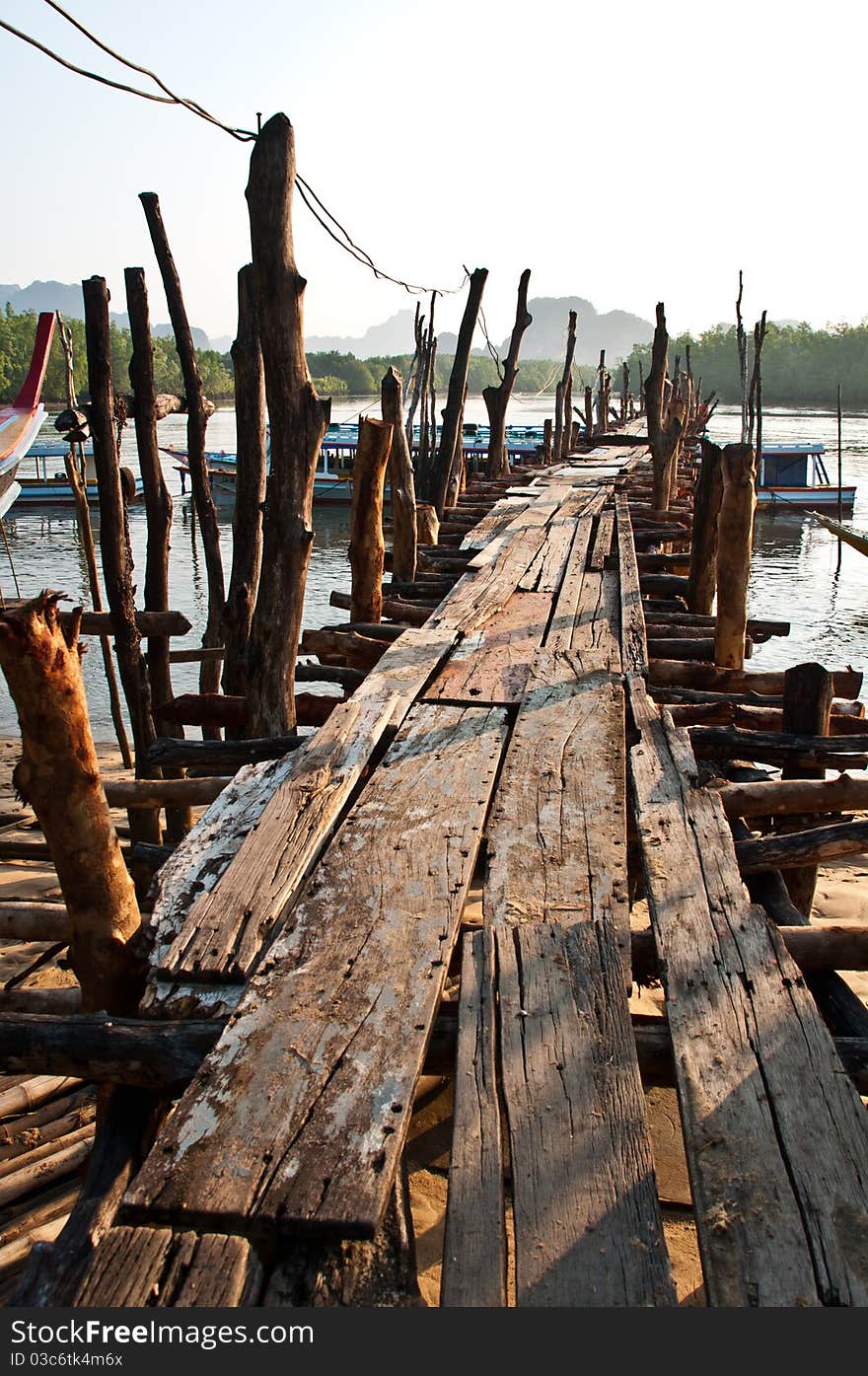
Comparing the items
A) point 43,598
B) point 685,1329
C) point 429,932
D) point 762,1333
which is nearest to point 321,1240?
point 685,1329

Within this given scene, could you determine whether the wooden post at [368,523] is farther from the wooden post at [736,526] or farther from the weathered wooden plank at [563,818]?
the weathered wooden plank at [563,818]

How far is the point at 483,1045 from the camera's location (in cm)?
209

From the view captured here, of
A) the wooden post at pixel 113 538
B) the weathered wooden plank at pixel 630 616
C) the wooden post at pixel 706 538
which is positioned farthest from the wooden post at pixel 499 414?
the wooden post at pixel 113 538

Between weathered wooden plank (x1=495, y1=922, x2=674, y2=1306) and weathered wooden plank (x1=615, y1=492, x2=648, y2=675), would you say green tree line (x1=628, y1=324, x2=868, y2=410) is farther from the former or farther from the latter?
weathered wooden plank (x1=495, y1=922, x2=674, y2=1306)

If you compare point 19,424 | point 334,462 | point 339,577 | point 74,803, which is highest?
point 19,424

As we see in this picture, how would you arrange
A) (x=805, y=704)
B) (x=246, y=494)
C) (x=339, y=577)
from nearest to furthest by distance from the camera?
(x=805, y=704) → (x=246, y=494) → (x=339, y=577)

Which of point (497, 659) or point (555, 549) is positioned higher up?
point (555, 549)

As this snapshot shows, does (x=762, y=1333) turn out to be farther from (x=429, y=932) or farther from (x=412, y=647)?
(x=412, y=647)

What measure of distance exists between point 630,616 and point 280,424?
2.03 metres

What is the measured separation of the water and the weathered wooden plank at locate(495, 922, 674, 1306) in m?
11.7

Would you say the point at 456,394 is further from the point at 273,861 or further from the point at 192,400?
the point at 273,861

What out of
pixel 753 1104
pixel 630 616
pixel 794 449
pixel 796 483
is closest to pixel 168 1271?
pixel 753 1104

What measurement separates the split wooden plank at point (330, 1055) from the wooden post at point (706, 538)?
5.31 meters

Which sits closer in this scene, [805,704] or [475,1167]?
[475,1167]
